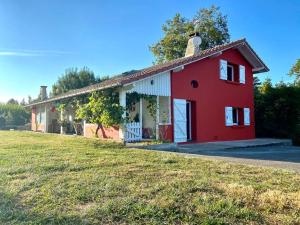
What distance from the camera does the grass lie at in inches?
161

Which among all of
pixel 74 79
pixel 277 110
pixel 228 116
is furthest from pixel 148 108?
pixel 74 79

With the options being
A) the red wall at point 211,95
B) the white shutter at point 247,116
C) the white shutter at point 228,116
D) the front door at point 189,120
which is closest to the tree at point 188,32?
the red wall at point 211,95

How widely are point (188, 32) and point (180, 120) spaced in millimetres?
19287

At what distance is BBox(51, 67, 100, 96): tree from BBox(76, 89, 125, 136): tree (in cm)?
2334

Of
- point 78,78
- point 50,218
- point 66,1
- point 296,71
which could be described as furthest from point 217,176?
point 78,78

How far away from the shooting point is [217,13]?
110ft

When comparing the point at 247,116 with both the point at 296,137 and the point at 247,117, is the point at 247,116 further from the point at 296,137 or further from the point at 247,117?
the point at 296,137

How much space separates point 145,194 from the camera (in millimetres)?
4992

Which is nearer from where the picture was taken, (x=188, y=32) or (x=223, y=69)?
(x=223, y=69)

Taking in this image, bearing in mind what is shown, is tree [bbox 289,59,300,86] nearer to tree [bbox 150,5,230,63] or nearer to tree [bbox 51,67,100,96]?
tree [bbox 150,5,230,63]

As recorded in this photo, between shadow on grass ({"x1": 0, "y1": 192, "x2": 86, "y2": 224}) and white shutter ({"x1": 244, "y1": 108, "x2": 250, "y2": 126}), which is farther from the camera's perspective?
white shutter ({"x1": 244, "y1": 108, "x2": 250, "y2": 126})

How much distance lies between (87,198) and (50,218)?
0.84 metres

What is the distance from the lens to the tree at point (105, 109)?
43.1ft

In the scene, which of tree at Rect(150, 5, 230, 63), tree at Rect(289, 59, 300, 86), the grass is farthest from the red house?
tree at Rect(150, 5, 230, 63)
